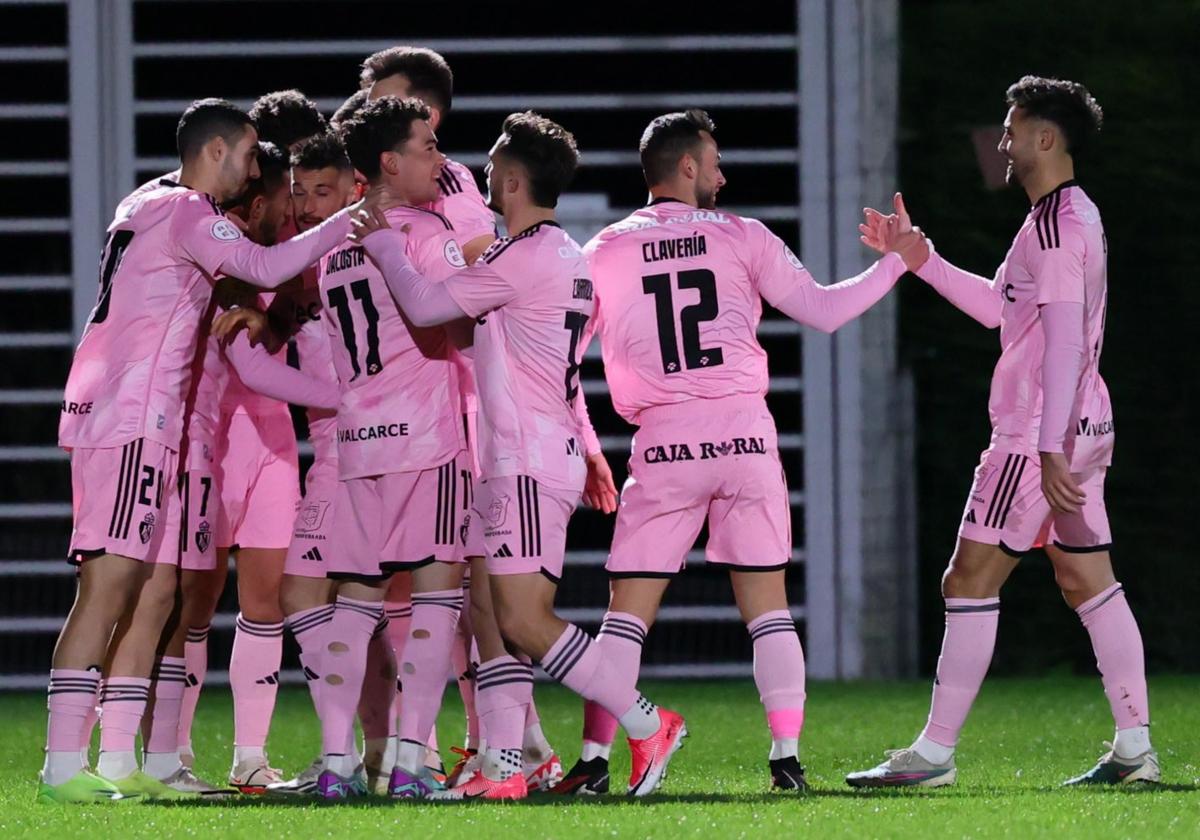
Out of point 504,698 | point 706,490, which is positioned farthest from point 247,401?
point 706,490

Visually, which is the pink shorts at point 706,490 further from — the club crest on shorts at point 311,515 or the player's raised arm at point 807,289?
the club crest on shorts at point 311,515

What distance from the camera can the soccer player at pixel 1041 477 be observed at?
250 inches

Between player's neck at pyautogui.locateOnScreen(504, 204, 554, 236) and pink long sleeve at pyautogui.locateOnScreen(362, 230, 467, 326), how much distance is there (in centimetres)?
33

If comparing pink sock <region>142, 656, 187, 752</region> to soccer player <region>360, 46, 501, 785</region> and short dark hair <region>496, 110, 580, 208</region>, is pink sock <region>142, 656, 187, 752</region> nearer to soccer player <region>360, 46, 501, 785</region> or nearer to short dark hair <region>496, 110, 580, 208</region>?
soccer player <region>360, 46, 501, 785</region>

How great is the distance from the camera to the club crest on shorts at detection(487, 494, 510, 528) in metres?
6.03

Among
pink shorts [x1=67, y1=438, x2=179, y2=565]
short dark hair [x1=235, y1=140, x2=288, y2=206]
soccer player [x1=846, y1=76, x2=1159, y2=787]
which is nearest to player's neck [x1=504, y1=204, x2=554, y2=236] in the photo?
short dark hair [x1=235, y1=140, x2=288, y2=206]

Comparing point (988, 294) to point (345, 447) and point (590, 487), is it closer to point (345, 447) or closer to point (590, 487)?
point (590, 487)

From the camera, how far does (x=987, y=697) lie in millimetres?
9875

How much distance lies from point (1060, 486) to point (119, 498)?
112 inches

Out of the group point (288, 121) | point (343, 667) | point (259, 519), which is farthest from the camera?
point (288, 121)

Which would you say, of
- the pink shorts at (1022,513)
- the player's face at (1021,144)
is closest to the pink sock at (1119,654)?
the pink shorts at (1022,513)

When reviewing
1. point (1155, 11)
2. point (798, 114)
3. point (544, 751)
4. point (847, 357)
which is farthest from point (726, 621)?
point (544, 751)

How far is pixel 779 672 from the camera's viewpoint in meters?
6.36

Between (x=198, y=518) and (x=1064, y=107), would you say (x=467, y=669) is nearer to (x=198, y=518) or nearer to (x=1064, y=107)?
(x=198, y=518)
